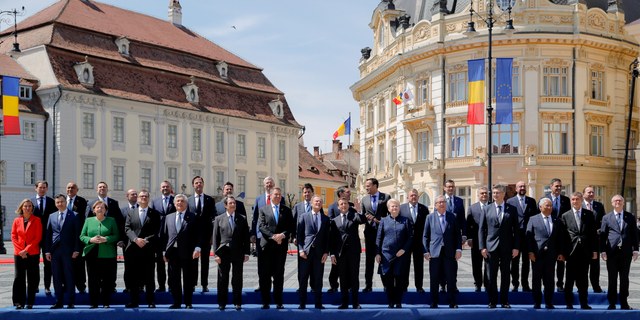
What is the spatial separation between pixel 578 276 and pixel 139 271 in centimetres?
712

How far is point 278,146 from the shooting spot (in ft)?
195

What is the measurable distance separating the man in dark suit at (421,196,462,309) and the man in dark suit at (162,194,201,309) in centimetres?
371

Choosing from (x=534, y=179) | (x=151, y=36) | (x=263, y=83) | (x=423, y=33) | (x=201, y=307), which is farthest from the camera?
(x=263, y=83)

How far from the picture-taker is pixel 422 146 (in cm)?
3947

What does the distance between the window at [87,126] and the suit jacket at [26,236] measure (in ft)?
115

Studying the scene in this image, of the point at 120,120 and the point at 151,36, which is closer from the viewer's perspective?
the point at 120,120

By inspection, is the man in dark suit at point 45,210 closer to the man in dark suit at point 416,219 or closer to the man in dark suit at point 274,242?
the man in dark suit at point 274,242

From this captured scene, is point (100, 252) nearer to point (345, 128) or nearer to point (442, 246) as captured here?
point (442, 246)

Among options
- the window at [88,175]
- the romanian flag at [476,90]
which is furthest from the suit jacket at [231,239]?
the window at [88,175]

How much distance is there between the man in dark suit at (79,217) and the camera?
13.0 metres

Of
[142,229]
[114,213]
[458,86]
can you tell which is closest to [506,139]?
[458,86]

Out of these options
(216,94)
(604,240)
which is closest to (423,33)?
(216,94)

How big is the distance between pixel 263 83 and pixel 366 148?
14.7m

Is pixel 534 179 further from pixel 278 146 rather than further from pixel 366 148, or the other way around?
pixel 278 146
